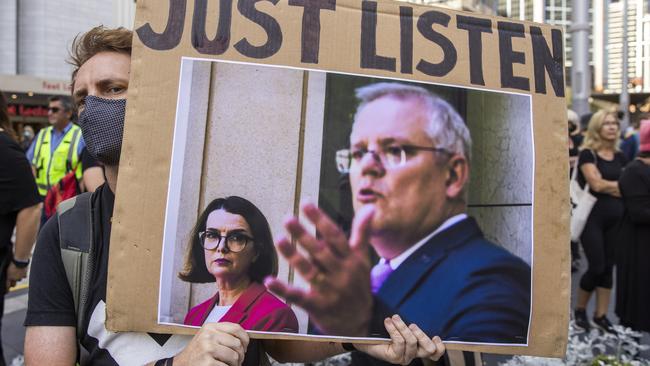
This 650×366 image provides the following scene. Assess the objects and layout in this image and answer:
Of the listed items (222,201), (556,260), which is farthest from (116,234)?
(556,260)

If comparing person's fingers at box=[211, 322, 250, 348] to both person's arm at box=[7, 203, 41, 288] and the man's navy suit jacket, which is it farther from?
person's arm at box=[7, 203, 41, 288]

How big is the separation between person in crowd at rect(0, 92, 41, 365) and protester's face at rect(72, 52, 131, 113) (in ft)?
6.34

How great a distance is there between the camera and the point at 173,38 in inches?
47.3

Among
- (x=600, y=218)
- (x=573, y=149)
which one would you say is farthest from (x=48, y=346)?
(x=573, y=149)

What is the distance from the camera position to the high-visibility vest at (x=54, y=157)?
458cm

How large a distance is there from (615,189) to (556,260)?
3.81m

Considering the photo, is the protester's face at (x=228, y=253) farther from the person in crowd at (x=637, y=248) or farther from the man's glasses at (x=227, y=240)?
the person in crowd at (x=637, y=248)

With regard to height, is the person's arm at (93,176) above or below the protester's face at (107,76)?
below

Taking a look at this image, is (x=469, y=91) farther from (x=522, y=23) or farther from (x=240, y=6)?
(x=240, y=6)

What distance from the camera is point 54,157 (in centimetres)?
496

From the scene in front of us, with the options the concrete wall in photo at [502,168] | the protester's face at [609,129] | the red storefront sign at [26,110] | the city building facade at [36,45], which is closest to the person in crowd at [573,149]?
the protester's face at [609,129]

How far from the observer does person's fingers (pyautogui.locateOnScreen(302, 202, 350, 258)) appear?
1.20m

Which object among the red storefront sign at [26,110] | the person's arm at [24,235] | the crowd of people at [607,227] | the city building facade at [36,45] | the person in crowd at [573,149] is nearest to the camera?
the person's arm at [24,235]

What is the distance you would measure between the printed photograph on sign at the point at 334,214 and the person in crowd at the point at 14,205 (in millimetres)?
2249
